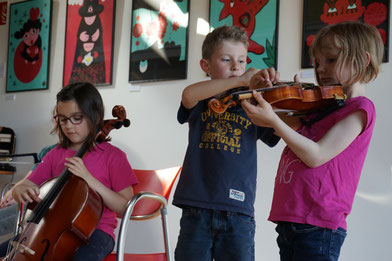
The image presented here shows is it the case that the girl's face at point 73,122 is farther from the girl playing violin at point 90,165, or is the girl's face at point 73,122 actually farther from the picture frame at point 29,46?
the picture frame at point 29,46

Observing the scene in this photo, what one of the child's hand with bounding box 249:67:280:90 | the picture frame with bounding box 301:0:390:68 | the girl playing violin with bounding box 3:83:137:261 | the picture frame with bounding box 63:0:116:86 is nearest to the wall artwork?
the picture frame with bounding box 63:0:116:86

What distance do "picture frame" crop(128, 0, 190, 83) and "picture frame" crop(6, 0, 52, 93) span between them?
1061 mm

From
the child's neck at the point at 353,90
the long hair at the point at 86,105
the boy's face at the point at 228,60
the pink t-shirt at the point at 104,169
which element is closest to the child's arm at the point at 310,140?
the child's neck at the point at 353,90

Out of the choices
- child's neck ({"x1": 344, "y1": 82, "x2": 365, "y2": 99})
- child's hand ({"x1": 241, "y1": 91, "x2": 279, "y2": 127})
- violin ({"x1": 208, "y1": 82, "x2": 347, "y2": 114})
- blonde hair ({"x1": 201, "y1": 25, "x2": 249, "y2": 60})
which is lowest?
child's hand ({"x1": 241, "y1": 91, "x2": 279, "y2": 127})

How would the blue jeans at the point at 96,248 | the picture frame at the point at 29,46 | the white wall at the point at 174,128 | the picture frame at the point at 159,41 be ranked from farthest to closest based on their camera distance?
the picture frame at the point at 29,46
the picture frame at the point at 159,41
the white wall at the point at 174,128
the blue jeans at the point at 96,248

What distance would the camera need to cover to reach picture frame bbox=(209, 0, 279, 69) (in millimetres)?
2916

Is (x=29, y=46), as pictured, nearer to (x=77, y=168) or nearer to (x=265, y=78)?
(x=77, y=168)

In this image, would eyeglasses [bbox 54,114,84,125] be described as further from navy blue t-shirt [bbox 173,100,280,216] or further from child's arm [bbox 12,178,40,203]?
navy blue t-shirt [bbox 173,100,280,216]

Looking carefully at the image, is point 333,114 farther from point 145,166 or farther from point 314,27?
point 145,166

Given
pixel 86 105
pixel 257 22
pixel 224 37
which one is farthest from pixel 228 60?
pixel 257 22

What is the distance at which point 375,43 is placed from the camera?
1.30 meters

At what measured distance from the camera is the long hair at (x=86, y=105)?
→ 202cm

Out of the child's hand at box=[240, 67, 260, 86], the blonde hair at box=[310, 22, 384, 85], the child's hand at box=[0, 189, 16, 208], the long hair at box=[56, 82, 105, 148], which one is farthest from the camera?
the long hair at box=[56, 82, 105, 148]

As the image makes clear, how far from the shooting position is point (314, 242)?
3.92 feet
